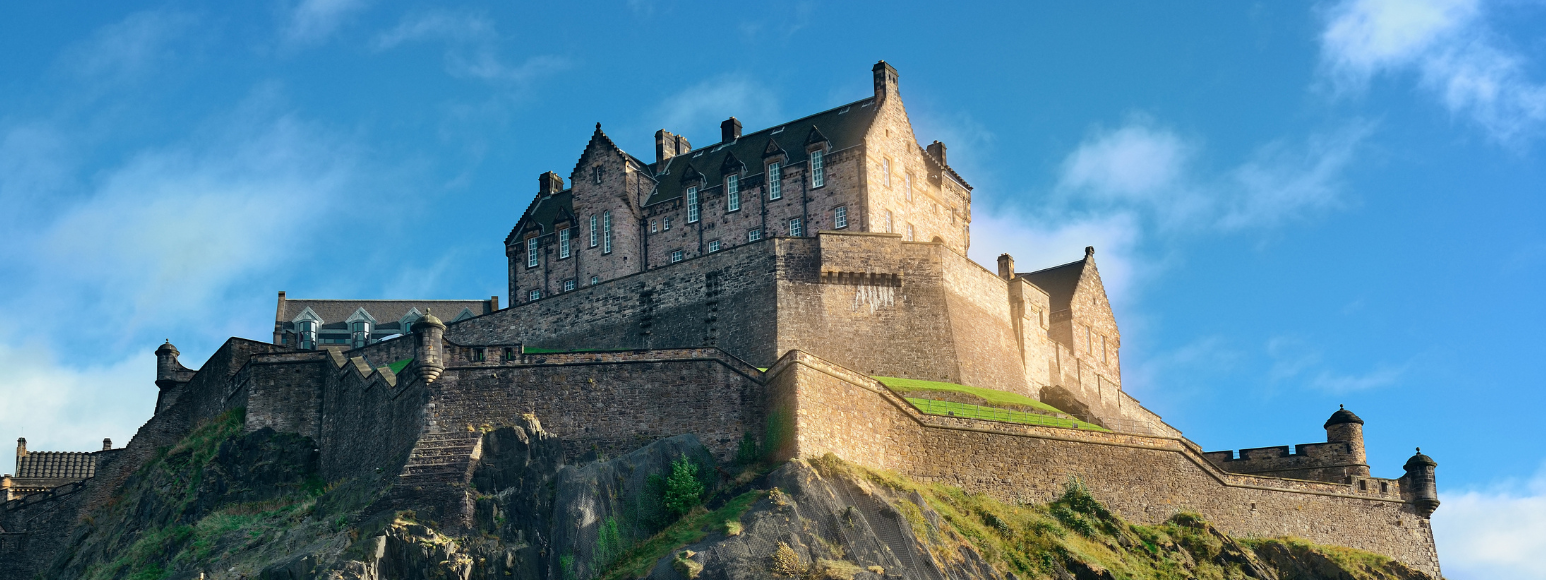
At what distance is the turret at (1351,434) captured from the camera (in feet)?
216

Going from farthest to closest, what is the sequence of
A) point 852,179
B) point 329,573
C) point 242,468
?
point 852,179
point 242,468
point 329,573

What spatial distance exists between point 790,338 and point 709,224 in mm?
11875

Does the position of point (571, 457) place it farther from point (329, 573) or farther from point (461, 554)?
point (329, 573)

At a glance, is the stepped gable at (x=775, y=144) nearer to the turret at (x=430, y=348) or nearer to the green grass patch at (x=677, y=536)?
the turret at (x=430, y=348)

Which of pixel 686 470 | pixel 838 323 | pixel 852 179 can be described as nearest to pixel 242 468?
pixel 686 470

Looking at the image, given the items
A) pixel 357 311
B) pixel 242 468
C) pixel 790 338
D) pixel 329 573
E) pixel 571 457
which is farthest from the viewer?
pixel 357 311

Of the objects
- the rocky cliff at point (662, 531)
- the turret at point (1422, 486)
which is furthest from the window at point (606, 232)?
the turret at point (1422, 486)

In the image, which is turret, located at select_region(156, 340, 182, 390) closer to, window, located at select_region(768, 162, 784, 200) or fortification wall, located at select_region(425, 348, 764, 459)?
fortification wall, located at select_region(425, 348, 764, 459)

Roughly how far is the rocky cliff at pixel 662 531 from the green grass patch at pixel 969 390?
7236 millimetres

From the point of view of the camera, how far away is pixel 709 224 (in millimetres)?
75188

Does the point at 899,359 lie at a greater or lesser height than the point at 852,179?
lesser

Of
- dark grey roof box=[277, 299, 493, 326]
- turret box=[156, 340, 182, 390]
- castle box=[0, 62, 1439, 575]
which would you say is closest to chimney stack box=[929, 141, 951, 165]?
castle box=[0, 62, 1439, 575]

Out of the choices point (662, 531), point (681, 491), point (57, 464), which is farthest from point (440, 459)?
point (57, 464)

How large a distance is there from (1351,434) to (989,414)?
16498mm
